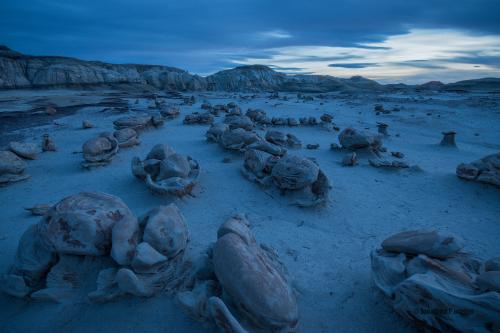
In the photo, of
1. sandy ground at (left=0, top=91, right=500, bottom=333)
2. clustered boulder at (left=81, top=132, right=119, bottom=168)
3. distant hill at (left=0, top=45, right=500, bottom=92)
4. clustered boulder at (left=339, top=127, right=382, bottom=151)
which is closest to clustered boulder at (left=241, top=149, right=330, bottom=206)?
sandy ground at (left=0, top=91, right=500, bottom=333)

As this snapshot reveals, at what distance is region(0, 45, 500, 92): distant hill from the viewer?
31672mm

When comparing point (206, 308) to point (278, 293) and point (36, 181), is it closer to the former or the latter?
point (278, 293)

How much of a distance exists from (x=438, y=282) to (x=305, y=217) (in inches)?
96.6

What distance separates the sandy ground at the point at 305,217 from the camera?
2.63m

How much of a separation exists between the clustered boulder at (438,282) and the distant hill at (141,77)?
127ft

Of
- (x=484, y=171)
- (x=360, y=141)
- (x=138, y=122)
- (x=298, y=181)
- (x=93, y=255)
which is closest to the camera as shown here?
(x=93, y=255)

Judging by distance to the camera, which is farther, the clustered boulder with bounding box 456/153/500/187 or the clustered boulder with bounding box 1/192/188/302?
the clustered boulder with bounding box 456/153/500/187

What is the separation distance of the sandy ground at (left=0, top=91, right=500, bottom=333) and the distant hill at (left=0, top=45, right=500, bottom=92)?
28398mm

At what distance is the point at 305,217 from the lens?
4.68 m

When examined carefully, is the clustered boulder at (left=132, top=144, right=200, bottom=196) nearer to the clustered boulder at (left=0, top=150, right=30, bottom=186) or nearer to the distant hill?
Result: the clustered boulder at (left=0, top=150, right=30, bottom=186)

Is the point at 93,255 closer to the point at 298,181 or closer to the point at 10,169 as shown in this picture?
the point at 298,181

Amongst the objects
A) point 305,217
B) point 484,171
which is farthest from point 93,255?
point 484,171

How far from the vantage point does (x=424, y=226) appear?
14.6 feet

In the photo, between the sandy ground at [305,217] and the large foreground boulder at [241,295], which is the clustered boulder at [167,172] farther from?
the large foreground boulder at [241,295]
